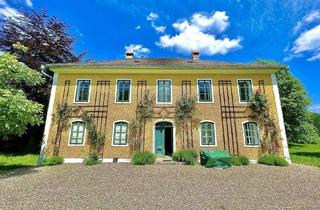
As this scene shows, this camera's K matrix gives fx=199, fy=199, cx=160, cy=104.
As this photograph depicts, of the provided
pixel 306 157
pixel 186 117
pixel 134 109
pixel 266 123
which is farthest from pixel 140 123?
pixel 306 157

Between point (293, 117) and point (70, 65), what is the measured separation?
82.0 ft

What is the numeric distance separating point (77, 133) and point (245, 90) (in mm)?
11514

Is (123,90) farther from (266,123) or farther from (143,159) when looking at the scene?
(266,123)

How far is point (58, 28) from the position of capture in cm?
1852

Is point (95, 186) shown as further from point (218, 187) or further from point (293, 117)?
point (293, 117)

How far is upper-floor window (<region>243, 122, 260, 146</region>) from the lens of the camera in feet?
41.5

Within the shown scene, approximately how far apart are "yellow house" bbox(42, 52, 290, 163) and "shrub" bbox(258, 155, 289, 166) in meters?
0.57

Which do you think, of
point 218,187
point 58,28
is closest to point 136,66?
point 218,187

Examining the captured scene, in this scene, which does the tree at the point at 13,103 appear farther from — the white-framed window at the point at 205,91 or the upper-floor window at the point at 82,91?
the white-framed window at the point at 205,91

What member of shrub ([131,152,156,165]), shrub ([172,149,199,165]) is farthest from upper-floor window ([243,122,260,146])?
shrub ([131,152,156,165])

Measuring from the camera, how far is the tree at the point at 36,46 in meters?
16.3

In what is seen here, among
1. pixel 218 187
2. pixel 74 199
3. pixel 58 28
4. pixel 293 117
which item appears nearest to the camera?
pixel 74 199

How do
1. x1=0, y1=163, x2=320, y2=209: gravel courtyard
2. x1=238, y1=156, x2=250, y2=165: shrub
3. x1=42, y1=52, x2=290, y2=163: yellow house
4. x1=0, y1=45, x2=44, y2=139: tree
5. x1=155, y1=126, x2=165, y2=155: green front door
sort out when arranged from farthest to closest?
1. x1=155, y1=126, x2=165, y2=155: green front door
2. x1=42, y1=52, x2=290, y2=163: yellow house
3. x1=238, y1=156, x2=250, y2=165: shrub
4. x1=0, y1=45, x2=44, y2=139: tree
5. x1=0, y1=163, x2=320, y2=209: gravel courtyard

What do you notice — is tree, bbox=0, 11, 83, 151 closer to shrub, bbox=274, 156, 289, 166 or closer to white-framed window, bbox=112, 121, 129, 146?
white-framed window, bbox=112, 121, 129, 146
